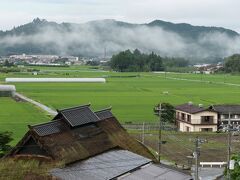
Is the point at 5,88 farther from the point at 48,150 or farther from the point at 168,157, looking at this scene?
the point at 48,150

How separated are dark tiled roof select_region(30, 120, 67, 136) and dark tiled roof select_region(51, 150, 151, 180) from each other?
153 centimetres

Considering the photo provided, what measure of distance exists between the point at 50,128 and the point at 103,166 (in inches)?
93.5

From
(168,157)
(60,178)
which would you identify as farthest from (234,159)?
(168,157)

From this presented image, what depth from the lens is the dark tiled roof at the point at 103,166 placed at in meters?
15.3

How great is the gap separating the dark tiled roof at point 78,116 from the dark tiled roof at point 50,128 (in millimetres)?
335

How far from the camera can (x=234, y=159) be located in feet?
51.3

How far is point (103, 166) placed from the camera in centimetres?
1652

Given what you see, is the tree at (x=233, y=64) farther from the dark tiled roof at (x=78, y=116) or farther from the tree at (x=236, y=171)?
the tree at (x=236, y=171)

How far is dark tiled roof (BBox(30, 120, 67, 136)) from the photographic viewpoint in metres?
16.6

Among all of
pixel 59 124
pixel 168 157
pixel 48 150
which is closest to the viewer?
pixel 48 150

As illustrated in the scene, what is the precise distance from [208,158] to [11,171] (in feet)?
46.3

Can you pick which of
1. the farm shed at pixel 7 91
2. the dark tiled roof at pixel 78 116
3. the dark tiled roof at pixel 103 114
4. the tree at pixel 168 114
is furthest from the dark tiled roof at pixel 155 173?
the farm shed at pixel 7 91

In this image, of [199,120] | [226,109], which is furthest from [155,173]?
[226,109]

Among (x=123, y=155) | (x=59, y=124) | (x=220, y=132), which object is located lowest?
(x=220, y=132)
